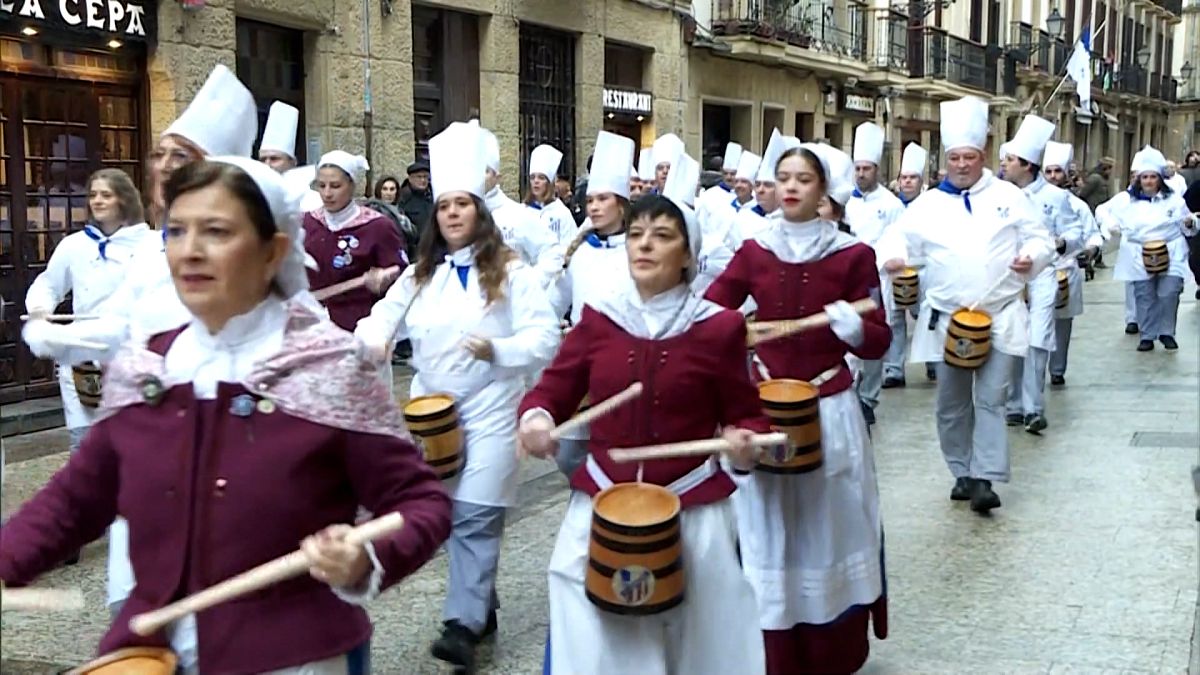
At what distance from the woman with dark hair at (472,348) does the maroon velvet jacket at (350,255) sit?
4.37 ft

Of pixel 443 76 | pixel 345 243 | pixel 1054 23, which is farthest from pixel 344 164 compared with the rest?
A: pixel 1054 23

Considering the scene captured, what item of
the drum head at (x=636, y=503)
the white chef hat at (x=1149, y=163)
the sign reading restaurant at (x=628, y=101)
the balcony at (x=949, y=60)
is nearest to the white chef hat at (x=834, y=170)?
the drum head at (x=636, y=503)

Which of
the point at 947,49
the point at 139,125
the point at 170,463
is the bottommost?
the point at 170,463

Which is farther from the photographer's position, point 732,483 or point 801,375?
point 801,375

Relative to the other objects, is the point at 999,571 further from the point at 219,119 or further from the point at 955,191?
the point at 219,119

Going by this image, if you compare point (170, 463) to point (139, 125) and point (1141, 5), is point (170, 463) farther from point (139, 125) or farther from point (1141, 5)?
point (1141, 5)

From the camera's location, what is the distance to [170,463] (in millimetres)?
2486

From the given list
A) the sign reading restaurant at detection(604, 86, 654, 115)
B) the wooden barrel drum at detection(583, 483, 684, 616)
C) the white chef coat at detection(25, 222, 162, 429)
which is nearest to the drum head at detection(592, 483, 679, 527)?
the wooden barrel drum at detection(583, 483, 684, 616)

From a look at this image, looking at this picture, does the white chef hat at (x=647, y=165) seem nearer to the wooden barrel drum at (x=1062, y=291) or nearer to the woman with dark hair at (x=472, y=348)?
the wooden barrel drum at (x=1062, y=291)

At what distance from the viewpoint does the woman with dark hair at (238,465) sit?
2.47 m

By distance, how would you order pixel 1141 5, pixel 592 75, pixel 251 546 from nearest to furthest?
pixel 251 546 → pixel 592 75 → pixel 1141 5

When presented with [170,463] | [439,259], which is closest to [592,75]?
[439,259]

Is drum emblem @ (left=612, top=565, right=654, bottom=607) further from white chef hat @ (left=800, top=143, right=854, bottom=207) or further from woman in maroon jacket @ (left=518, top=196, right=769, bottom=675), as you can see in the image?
white chef hat @ (left=800, top=143, right=854, bottom=207)

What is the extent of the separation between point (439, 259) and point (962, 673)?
2505 mm
